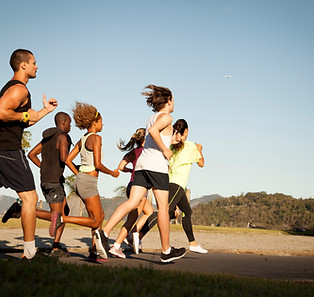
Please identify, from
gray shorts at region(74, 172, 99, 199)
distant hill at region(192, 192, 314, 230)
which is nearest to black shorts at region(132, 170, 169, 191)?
gray shorts at region(74, 172, 99, 199)

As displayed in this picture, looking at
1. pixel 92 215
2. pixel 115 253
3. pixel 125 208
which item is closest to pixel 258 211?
pixel 92 215

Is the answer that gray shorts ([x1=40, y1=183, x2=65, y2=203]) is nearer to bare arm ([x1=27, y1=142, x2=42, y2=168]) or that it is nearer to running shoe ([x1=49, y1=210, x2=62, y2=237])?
bare arm ([x1=27, y1=142, x2=42, y2=168])

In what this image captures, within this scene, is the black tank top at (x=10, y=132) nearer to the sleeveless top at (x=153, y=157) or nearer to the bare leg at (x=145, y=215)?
the sleeveless top at (x=153, y=157)

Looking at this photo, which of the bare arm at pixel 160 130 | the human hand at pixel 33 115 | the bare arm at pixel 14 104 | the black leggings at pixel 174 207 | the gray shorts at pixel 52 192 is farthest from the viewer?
the black leggings at pixel 174 207

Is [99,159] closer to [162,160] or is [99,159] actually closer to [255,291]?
[162,160]

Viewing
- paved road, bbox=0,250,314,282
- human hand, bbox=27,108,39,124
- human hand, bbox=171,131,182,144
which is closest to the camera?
human hand, bbox=27,108,39,124

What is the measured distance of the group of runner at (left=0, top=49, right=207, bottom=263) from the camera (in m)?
5.86

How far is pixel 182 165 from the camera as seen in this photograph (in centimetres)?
853

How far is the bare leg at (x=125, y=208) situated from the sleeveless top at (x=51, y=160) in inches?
62.7

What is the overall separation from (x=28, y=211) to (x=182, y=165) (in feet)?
11.1

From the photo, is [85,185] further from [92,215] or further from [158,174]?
[158,174]

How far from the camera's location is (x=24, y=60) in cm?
614

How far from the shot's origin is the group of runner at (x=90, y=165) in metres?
5.86

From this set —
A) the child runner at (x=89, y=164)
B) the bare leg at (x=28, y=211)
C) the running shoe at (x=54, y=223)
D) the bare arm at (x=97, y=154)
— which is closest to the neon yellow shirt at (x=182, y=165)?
the child runner at (x=89, y=164)
